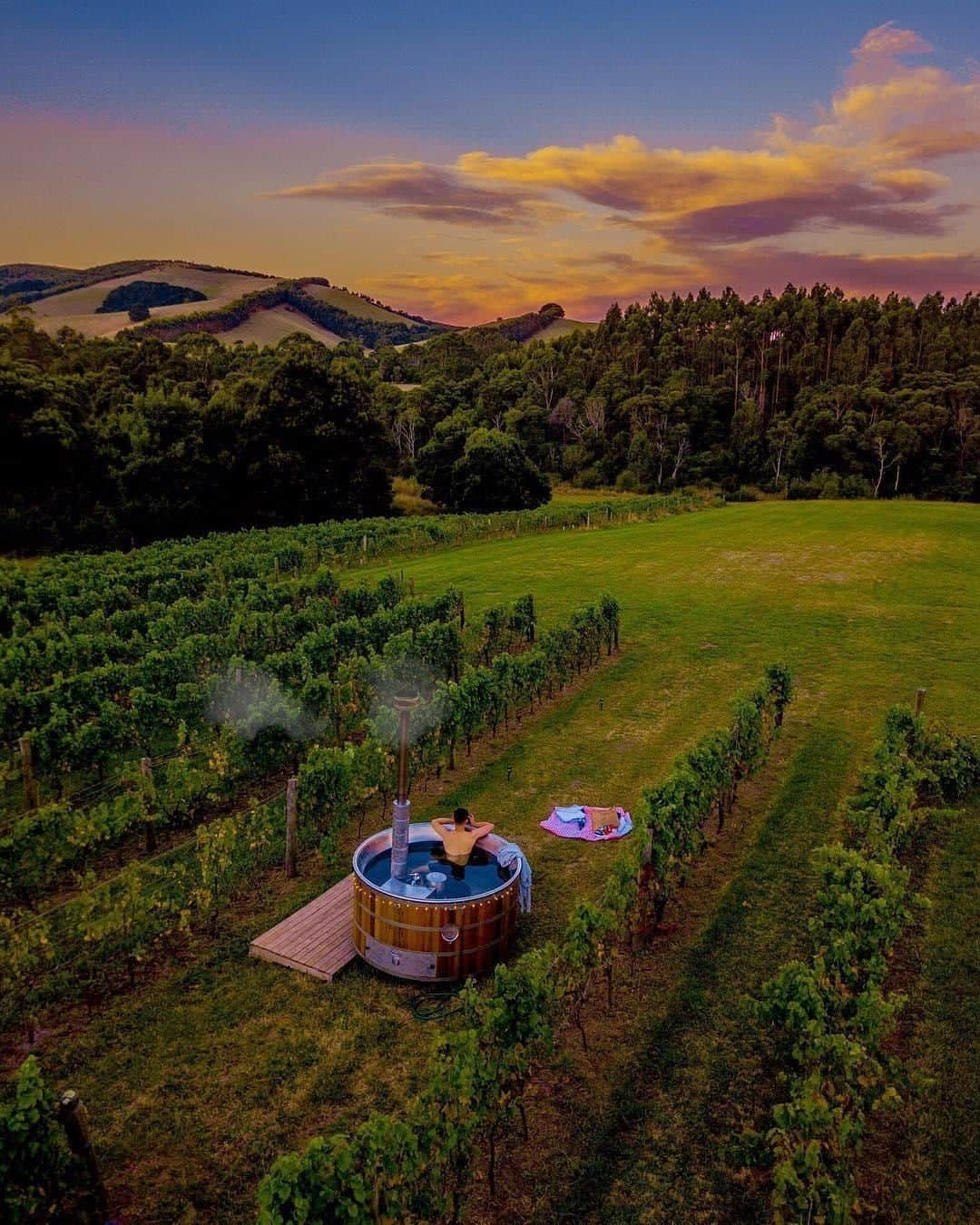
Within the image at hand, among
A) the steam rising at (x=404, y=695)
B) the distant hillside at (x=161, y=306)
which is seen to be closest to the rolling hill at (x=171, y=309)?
the distant hillside at (x=161, y=306)

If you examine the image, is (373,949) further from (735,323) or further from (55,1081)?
(735,323)

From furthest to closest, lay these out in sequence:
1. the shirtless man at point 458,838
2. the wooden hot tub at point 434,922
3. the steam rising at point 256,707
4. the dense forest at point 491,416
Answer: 1. the dense forest at point 491,416
2. the steam rising at point 256,707
3. the shirtless man at point 458,838
4. the wooden hot tub at point 434,922

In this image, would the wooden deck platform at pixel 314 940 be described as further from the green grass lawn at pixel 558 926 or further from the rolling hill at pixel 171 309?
the rolling hill at pixel 171 309

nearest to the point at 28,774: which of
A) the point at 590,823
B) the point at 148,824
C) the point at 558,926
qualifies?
the point at 148,824

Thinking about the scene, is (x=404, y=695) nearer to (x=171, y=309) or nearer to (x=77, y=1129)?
(x=77, y=1129)

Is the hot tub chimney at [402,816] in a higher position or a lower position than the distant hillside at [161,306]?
lower

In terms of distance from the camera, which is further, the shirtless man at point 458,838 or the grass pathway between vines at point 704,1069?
the shirtless man at point 458,838

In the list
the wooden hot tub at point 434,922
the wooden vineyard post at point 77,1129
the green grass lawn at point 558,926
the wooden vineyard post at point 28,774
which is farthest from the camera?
the wooden vineyard post at point 28,774
